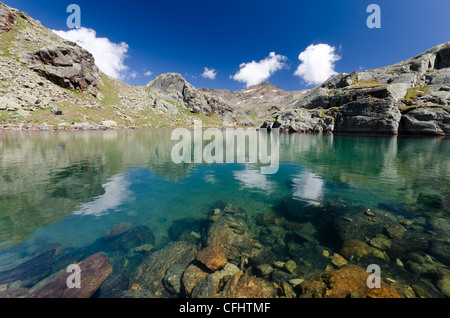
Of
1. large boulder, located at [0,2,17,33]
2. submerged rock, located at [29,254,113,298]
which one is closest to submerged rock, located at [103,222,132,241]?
submerged rock, located at [29,254,113,298]

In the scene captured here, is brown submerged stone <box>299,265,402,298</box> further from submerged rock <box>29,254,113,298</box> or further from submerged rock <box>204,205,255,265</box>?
submerged rock <box>29,254,113,298</box>

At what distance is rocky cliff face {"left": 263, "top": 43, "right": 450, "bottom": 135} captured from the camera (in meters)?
53.6

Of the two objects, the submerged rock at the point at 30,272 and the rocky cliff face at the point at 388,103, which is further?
the rocky cliff face at the point at 388,103

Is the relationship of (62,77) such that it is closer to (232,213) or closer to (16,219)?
(16,219)

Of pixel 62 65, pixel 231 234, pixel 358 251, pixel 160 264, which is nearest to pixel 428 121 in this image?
pixel 358 251

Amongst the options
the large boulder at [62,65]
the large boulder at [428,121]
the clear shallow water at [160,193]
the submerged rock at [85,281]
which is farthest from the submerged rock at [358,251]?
the large boulder at [62,65]

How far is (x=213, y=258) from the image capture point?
6.91m

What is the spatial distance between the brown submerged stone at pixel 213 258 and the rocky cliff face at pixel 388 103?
78973 mm

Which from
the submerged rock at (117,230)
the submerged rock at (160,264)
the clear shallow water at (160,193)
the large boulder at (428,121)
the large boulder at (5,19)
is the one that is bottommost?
the submerged rock at (160,264)

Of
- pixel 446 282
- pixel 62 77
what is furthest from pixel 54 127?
pixel 446 282

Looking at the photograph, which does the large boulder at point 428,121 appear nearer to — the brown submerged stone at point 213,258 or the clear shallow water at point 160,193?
the clear shallow water at point 160,193

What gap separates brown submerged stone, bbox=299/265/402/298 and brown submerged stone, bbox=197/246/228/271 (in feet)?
9.77

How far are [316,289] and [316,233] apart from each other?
157 inches

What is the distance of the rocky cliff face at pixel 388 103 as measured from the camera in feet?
176
